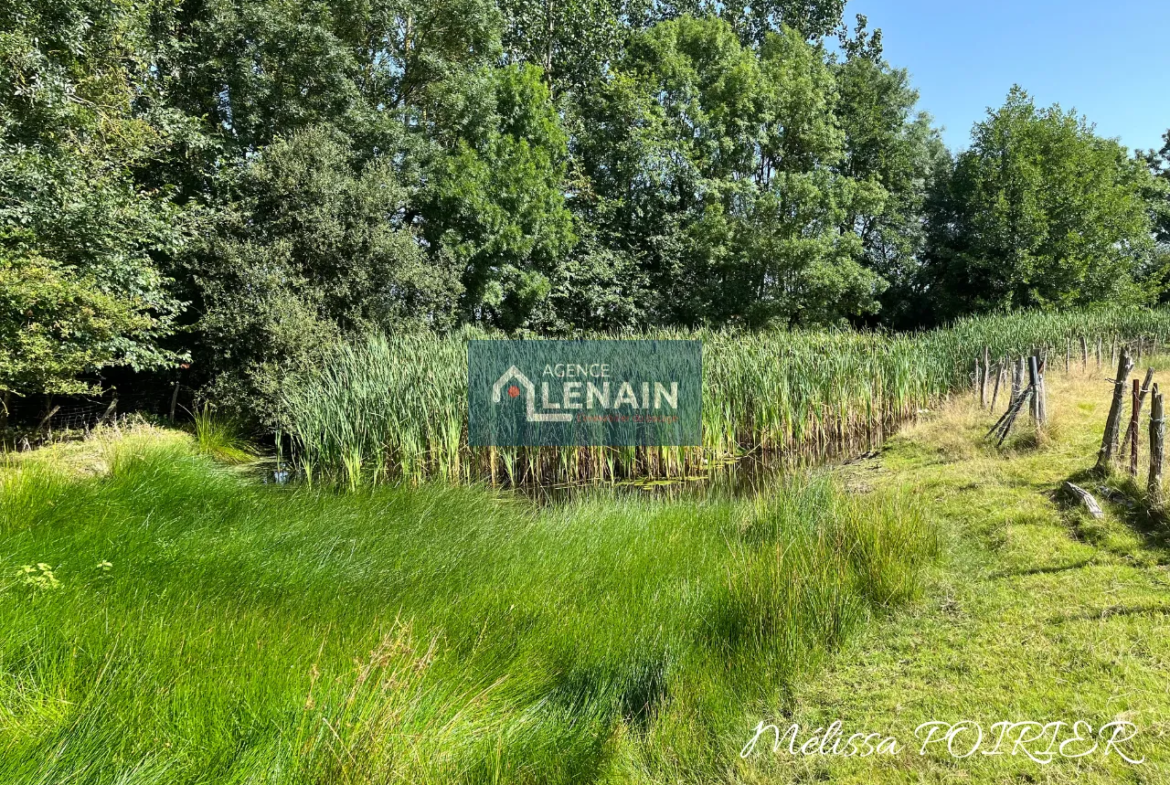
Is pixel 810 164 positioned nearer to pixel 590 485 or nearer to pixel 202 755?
pixel 590 485

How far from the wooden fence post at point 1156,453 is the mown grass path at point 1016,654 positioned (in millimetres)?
165

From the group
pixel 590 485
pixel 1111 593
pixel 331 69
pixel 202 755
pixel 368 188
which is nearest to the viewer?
pixel 202 755

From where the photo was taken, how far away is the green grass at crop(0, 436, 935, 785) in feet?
5.64

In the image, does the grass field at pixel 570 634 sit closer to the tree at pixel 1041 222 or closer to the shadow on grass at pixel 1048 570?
the shadow on grass at pixel 1048 570

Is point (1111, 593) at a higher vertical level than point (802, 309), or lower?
lower

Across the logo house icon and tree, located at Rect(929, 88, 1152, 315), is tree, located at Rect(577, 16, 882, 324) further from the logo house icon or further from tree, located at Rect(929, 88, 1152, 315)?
the logo house icon

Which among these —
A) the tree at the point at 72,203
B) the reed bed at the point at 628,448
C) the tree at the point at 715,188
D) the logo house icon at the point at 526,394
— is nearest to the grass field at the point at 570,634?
the reed bed at the point at 628,448

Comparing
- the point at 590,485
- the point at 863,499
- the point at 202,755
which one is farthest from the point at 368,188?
the point at 202,755

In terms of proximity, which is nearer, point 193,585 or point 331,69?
point 193,585

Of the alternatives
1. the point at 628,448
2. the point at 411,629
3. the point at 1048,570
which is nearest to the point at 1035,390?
the point at 1048,570

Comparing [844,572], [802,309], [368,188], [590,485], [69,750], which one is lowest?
[590,485]

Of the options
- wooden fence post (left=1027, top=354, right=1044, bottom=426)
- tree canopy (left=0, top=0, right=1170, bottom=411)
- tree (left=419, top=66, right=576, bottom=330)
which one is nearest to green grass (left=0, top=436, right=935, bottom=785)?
wooden fence post (left=1027, top=354, right=1044, bottom=426)

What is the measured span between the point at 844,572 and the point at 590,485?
3.50 metres

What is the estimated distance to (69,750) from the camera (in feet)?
5.05
